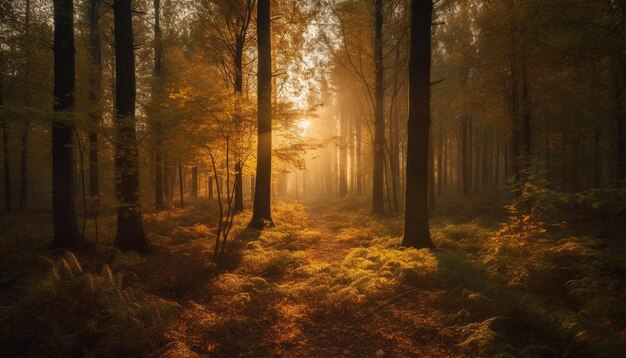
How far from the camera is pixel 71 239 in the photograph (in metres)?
8.47

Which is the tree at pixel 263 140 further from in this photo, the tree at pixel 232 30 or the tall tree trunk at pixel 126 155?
the tall tree trunk at pixel 126 155

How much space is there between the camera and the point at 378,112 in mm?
15086

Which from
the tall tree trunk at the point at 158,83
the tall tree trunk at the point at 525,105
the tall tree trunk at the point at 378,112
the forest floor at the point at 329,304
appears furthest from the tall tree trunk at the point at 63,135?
the tall tree trunk at the point at 525,105

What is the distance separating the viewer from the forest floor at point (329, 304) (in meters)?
3.65

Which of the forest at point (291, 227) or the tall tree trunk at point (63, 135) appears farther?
the tall tree trunk at point (63, 135)

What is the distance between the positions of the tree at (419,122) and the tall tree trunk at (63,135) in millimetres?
9633

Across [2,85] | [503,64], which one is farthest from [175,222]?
[503,64]

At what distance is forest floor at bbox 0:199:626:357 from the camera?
365 centimetres

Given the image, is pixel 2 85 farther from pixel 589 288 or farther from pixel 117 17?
Result: pixel 589 288

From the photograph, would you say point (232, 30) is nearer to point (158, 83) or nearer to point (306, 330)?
point (158, 83)

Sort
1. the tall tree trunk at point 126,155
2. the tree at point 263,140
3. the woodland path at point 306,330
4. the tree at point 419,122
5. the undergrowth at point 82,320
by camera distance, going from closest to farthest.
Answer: the undergrowth at point 82,320, the woodland path at point 306,330, the tree at point 419,122, the tall tree trunk at point 126,155, the tree at point 263,140

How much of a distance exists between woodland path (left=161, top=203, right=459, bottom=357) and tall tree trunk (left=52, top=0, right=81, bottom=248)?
19.8ft

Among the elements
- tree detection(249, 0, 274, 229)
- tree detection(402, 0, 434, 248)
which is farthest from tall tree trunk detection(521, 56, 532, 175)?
tree detection(249, 0, 274, 229)

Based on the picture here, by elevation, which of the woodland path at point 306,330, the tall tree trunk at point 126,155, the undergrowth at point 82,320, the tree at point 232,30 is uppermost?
the tree at point 232,30
